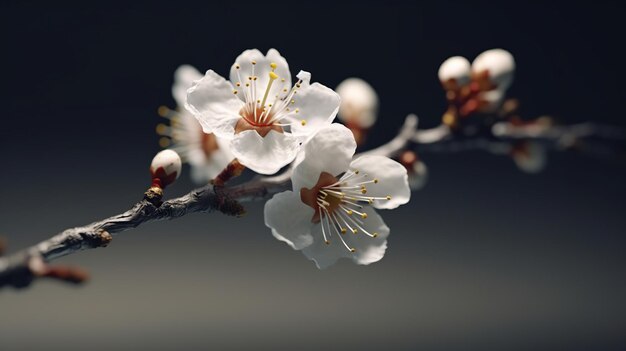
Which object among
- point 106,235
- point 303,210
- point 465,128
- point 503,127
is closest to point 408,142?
point 465,128

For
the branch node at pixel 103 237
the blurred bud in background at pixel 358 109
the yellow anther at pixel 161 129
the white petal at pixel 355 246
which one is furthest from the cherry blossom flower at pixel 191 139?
the branch node at pixel 103 237

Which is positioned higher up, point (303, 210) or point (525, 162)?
point (525, 162)

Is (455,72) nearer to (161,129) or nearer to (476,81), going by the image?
(476,81)

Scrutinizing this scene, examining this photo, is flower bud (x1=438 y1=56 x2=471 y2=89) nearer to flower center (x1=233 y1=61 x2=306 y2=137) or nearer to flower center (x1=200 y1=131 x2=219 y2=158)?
flower center (x1=233 y1=61 x2=306 y2=137)

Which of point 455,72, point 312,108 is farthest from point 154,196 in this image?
point 455,72

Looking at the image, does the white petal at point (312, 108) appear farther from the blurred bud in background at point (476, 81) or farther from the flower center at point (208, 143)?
the flower center at point (208, 143)

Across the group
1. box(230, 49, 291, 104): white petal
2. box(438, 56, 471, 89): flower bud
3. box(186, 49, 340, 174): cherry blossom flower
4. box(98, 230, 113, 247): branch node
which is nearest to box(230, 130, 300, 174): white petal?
box(186, 49, 340, 174): cherry blossom flower

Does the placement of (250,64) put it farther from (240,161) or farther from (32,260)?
(32,260)
